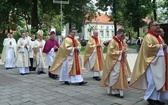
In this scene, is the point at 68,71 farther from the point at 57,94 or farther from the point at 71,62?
the point at 57,94

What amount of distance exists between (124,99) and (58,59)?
11.5 feet

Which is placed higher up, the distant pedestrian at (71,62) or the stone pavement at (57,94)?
the distant pedestrian at (71,62)

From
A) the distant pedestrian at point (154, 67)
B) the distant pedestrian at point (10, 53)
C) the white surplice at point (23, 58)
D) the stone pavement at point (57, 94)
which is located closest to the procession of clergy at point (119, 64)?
the distant pedestrian at point (154, 67)

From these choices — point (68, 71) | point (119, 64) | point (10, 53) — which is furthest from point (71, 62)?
point (10, 53)

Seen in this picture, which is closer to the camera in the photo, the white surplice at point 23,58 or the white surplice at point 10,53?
the white surplice at point 23,58

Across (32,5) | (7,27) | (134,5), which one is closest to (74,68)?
(32,5)

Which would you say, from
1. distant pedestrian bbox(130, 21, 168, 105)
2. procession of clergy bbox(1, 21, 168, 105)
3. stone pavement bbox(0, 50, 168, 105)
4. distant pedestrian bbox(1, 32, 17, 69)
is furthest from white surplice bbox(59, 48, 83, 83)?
distant pedestrian bbox(1, 32, 17, 69)

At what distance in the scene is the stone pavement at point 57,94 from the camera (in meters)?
7.22

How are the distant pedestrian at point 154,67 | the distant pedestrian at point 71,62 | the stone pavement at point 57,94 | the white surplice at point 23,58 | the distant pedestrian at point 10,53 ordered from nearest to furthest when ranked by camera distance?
1. the distant pedestrian at point 154,67
2. the stone pavement at point 57,94
3. the distant pedestrian at point 71,62
4. the white surplice at point 23,58
5. the distant pedestrian at point 10,53

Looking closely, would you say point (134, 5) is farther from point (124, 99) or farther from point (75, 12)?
point (124, 99)

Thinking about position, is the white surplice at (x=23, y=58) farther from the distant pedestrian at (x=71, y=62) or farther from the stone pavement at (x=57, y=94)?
the distant pedestrian at (x=71, y=62)

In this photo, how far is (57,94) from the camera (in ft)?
26.9

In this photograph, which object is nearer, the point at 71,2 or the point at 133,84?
the point at 133,84

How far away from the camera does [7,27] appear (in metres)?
31.4
